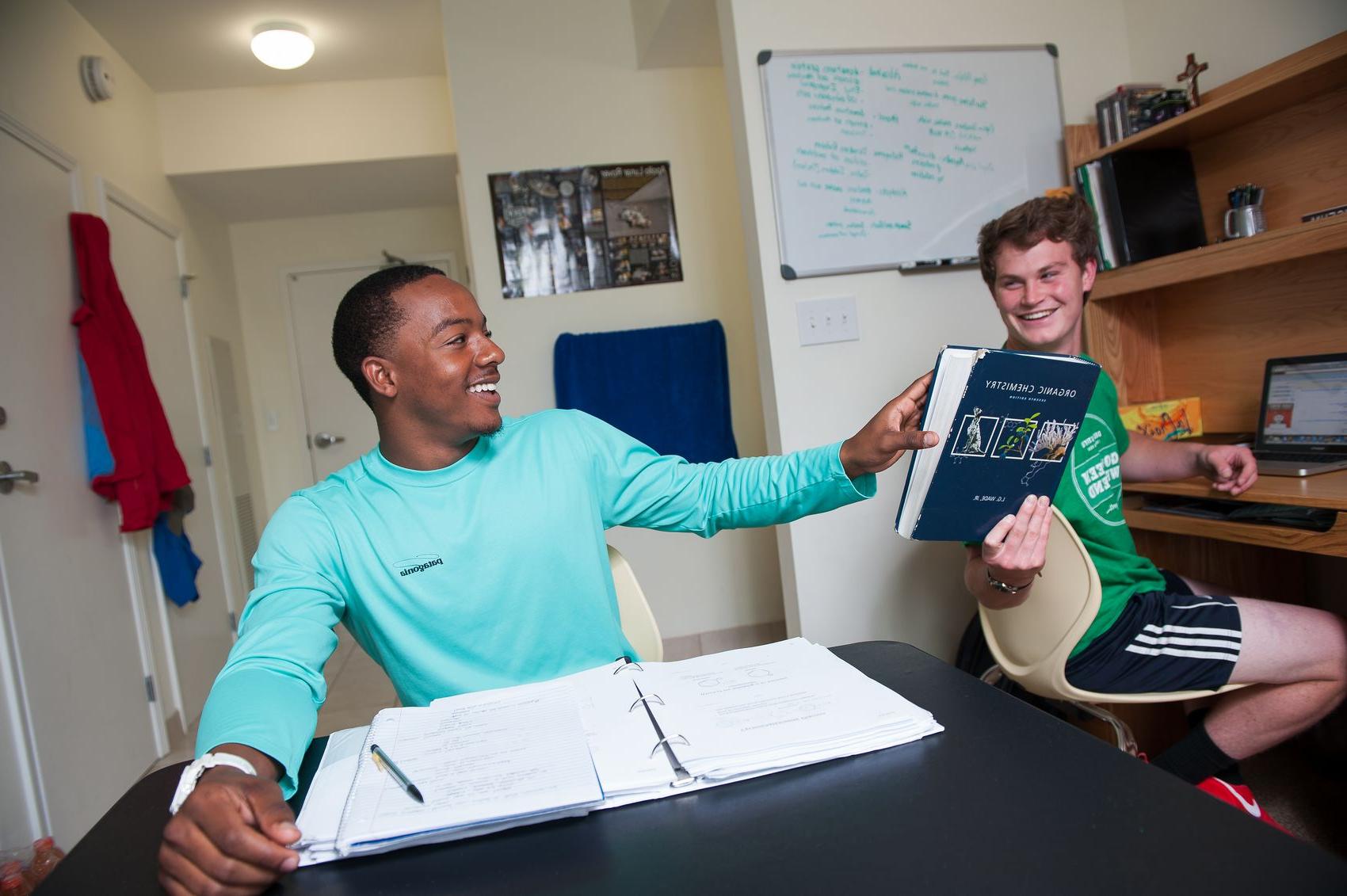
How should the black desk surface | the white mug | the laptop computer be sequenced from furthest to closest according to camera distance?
the white mug < the laptop computer < the black desk surface

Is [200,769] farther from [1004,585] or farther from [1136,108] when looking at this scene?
[1136,108]

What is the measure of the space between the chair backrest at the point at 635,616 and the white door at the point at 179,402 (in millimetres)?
2447

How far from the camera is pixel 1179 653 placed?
4.46ft

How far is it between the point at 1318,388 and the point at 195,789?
2126 mm

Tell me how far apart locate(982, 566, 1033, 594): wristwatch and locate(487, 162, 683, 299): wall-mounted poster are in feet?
6.93

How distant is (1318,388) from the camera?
1777 millimetres

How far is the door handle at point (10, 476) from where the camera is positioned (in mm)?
2094

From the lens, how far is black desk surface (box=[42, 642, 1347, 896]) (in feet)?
1.69

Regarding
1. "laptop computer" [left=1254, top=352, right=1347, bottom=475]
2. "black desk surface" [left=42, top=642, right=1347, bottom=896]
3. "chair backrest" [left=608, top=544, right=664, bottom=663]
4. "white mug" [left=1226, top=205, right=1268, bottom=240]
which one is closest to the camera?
"black desk surface" [left=42, top=642, right=1347, bottom=896]

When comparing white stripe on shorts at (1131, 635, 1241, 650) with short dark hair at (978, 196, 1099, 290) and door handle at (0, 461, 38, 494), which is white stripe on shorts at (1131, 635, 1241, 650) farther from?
door handle at (0, 461, 38, 494)

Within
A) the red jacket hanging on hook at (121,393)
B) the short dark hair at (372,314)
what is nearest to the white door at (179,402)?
the red jacket hanging on hook at (121,393)

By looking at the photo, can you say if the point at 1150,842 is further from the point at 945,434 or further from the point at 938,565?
the point at 938,565

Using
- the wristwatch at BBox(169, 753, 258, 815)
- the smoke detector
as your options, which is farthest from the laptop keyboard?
the smoke detector

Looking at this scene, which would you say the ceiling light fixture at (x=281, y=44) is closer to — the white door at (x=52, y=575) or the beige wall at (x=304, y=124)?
the beige wall at (x=304, y=124)
